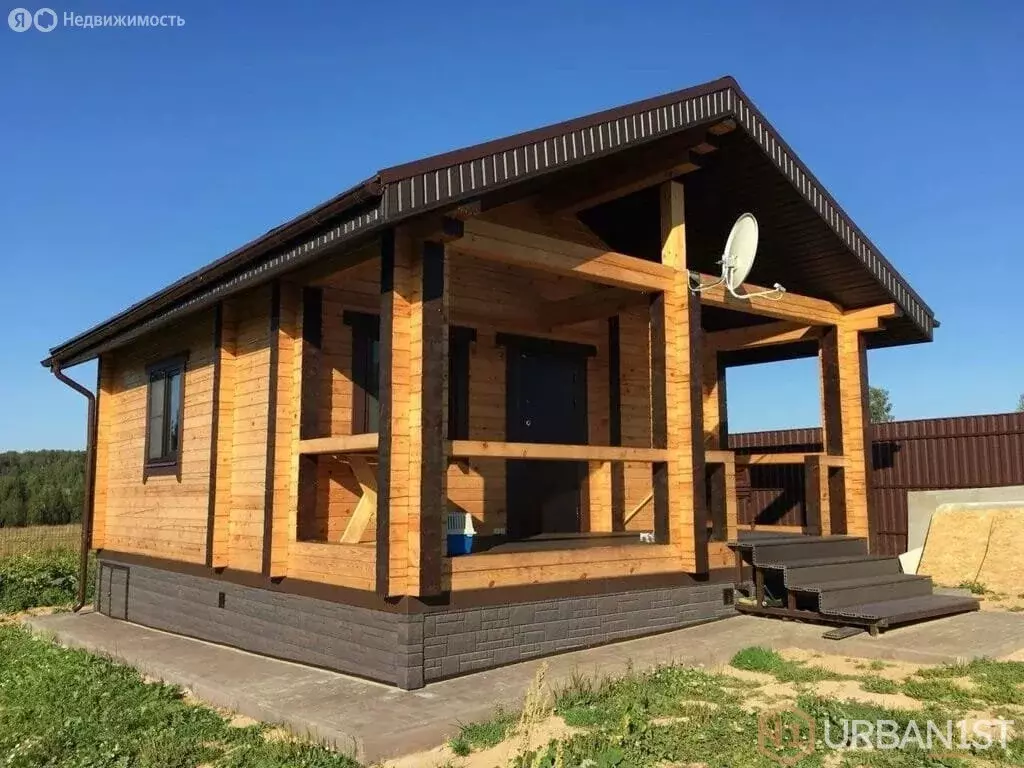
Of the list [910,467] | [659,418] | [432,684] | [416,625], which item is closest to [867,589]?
[659,418]

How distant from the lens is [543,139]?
21.3ft

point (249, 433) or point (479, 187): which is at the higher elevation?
point (479, 187)

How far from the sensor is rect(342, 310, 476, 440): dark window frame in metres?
8.40

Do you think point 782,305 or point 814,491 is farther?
point 814,491

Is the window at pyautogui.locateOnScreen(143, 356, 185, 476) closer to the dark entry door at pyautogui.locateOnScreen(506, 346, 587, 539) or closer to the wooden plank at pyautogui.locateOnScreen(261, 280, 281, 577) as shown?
the wooden plank at pyautogui.locateOnScreen(261, 280, 281, 577)

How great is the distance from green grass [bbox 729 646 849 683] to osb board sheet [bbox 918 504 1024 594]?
5.66 metres

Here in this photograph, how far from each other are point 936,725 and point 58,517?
44.8 metres

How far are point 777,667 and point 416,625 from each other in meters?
2.82

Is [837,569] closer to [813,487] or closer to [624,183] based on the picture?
[813,487]

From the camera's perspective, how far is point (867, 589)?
27.3 feet

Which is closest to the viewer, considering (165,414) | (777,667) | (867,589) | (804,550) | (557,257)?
(777,667)

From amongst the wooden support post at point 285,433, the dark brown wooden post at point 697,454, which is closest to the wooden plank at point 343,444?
the wooden support post at point 285,433

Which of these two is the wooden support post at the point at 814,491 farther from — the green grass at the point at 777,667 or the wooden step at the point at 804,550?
the green grass at the point at 777,667

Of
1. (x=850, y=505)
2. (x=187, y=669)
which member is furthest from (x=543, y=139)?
(x=850, y=505)
